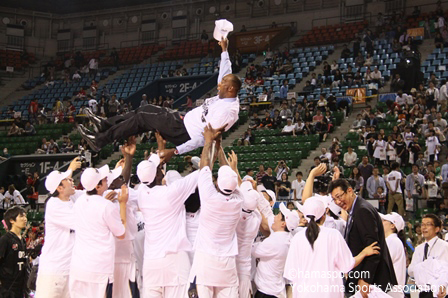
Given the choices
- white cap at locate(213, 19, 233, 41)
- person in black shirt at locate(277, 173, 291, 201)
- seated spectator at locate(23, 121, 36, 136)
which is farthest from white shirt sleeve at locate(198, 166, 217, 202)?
seated spectator at locate(23, 121, 36, 136)

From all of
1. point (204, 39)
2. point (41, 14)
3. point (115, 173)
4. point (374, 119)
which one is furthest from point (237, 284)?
point (41, 14)

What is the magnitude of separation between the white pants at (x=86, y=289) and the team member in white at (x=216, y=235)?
92cm

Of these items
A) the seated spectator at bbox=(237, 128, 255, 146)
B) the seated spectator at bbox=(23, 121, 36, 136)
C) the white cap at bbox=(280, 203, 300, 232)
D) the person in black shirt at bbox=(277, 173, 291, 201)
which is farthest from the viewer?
the seated spectator at bbox=(23, 121, 36, 136)

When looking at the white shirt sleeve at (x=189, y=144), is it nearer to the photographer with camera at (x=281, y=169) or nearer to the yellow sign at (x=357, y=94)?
the photographer with camera at (x=281, y=169)

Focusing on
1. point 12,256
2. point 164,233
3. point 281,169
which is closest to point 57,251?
point 164,233

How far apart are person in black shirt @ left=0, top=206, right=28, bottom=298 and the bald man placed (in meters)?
1.50

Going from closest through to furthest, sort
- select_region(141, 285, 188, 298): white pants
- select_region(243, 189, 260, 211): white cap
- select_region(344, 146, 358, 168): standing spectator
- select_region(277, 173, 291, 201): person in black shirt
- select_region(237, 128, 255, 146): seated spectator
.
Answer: select_region(141, 285, 188, 298): white pants, select_region(243, 189, 260, 211): white cap, select_region(277, 173, 291, 201): person in black shirt, select_region(344, 146, 358, 168): standing spectator, select_region(237, 128, 255, 146): seated spectator

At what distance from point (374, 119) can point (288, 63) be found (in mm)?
8049

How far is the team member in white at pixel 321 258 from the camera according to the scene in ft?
17.7

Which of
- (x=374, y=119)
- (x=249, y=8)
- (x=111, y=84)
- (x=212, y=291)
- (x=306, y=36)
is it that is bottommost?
(x=212, y=291)

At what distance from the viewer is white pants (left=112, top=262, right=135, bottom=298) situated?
6598 mm

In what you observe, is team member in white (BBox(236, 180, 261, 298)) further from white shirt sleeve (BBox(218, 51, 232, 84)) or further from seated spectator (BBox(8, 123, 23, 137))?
seated spectator (BBox(8, 123, 23, 137))

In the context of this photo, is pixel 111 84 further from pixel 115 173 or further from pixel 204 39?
pixel 115 173

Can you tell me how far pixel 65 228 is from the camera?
268 inches
